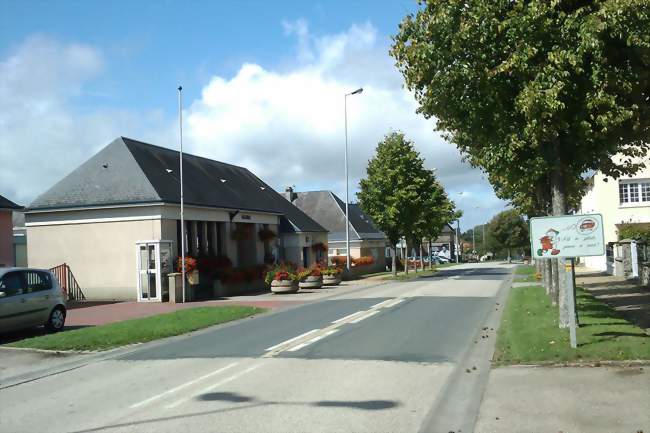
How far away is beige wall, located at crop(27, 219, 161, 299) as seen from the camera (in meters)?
27.4

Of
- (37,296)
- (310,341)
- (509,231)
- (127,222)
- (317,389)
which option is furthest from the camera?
(509,231)

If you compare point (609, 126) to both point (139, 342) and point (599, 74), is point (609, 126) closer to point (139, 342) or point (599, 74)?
point (599, 74)

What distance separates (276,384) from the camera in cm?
876

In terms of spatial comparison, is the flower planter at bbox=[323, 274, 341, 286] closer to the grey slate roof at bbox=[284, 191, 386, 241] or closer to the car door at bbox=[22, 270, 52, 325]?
the grey slate roof at bbox=[284, 191, 386, 241]

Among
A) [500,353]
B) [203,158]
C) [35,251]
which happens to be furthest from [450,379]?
[203,158]

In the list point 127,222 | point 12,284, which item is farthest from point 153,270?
point 12,284

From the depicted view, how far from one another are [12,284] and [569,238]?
38.5ft

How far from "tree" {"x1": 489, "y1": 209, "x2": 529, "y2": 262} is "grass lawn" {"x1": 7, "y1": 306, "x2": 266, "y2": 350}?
227ft

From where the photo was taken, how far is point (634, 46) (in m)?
11.2

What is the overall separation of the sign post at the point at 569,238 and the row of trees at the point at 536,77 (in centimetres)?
168

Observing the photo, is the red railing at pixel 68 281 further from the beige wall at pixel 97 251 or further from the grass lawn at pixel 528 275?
the grass lawn at pixel 528 275

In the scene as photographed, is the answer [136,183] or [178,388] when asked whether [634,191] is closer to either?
[136,183]

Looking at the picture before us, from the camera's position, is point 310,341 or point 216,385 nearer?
point 216,385

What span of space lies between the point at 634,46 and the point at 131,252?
71.7ft
